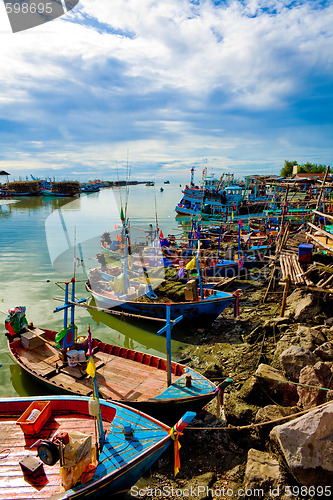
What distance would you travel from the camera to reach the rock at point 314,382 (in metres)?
7.19

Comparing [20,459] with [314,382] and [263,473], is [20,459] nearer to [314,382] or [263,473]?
[263,473]

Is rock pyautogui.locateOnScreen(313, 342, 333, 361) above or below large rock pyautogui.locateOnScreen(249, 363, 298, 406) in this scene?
above

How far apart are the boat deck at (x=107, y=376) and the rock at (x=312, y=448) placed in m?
4.38

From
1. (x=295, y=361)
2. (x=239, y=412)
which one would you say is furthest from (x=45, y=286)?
(x=295, y=361)

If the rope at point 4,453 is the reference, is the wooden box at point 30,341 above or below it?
above

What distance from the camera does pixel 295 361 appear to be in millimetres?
8516

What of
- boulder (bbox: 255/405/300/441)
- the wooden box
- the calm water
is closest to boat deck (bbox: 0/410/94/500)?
the calm water

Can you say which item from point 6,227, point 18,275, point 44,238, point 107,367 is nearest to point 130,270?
point 107,367

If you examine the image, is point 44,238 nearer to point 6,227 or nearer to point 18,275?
point 6,227

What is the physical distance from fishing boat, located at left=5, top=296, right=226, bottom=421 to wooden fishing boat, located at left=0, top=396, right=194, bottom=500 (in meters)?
1.39

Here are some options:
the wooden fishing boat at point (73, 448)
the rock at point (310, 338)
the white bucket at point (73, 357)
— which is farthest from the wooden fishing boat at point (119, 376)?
the rock at point (310, 338)

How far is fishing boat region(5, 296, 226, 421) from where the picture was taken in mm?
8711

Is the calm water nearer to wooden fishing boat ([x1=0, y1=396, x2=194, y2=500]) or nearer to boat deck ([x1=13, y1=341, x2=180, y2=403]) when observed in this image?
boat deck ([x1=13, y1=341, x2=180, y2=403])

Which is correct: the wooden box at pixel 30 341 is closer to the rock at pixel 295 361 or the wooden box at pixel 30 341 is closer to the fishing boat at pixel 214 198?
the rock at pixel 295 361
